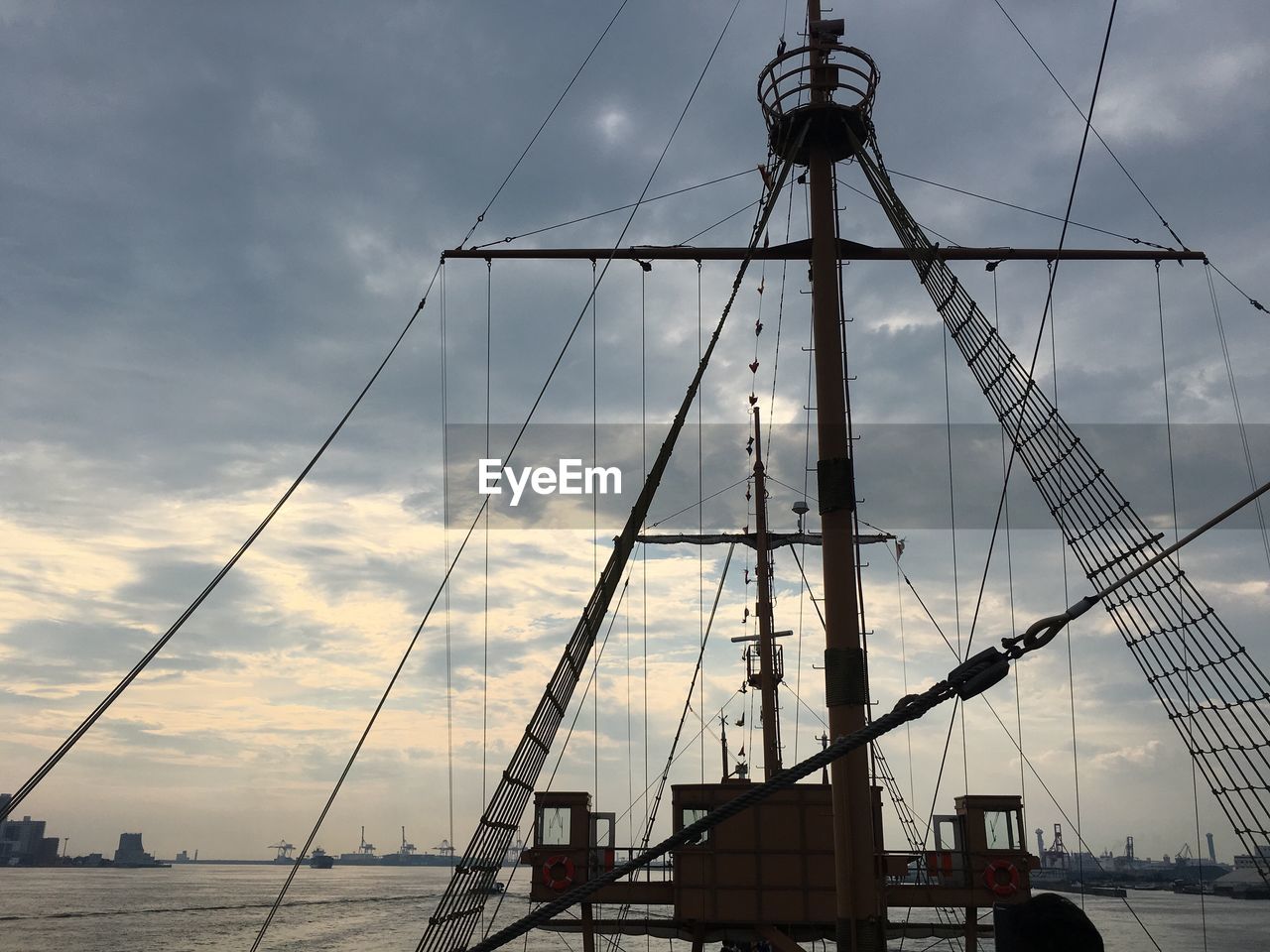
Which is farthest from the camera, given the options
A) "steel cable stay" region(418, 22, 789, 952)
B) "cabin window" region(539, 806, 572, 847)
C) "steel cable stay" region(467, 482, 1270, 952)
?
"cabin window" region(539, 806, 572, 847)

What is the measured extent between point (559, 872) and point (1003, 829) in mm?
9690

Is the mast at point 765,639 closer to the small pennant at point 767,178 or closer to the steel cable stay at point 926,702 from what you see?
the small pennant at point 767,178

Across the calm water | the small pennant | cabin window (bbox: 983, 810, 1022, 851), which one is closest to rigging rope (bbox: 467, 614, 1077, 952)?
the small pennant

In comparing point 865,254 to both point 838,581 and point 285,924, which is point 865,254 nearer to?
point 838,581

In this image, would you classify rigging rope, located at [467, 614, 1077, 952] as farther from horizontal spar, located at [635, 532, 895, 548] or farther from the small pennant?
horizontal spar, located at [635, 532, 895, 548]

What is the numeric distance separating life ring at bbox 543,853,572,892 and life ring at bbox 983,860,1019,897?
869 centimetres

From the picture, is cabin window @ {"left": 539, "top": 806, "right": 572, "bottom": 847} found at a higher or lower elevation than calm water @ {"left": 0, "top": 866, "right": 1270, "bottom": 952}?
higher

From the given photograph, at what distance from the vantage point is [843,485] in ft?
43.0

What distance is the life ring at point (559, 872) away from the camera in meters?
20.9

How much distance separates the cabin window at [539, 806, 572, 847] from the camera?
845 inches

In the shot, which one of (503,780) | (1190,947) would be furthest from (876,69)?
(1190,947)

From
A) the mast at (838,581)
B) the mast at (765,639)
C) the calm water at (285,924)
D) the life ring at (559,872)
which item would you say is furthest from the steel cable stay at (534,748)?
the calm water at (285,924)

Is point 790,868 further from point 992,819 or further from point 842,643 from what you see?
point 842,643

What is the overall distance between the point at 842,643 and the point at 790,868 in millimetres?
8393
